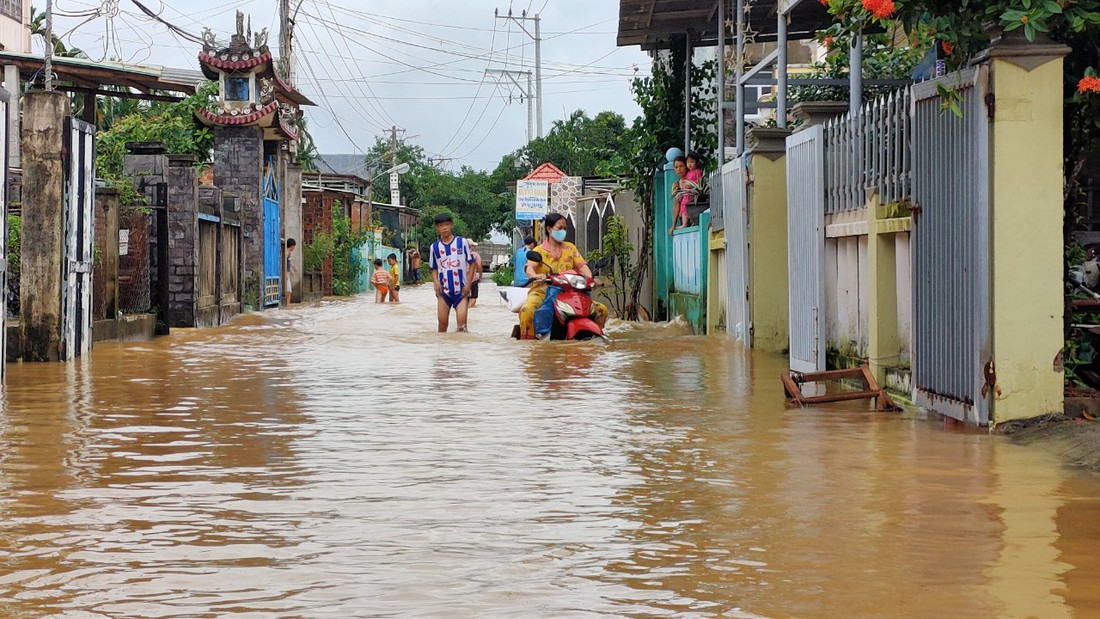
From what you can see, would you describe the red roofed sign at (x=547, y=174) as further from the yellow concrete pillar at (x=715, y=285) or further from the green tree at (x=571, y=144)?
the green tree at (x=571, y=144)

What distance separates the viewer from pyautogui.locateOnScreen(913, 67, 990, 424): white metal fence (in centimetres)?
757

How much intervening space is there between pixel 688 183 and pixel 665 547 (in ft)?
47.2

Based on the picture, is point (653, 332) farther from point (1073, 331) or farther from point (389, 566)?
point (389, 566)

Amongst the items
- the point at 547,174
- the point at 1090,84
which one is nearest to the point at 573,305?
the point at 1090,84

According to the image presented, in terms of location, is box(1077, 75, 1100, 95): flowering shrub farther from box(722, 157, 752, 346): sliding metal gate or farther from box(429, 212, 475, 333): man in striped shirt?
box(429, 212, 475, 333): man in striped shirt

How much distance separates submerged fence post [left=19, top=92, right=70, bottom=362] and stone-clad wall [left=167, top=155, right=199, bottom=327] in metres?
6.18

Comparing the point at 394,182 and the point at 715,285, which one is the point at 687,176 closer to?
the point at 715,285

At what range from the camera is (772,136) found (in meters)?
13.7

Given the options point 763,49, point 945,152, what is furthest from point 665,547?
point 763,49

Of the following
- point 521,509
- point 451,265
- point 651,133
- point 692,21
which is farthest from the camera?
point 651,133

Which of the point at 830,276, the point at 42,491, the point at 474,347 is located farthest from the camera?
the point at 474,347

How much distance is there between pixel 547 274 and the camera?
16719mm

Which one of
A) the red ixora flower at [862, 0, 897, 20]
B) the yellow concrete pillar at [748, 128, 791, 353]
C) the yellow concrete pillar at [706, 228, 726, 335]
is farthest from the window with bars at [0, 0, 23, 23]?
the red ixora flower at [862, 0, 897, 20]

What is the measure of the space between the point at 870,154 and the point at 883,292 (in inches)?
42.4
